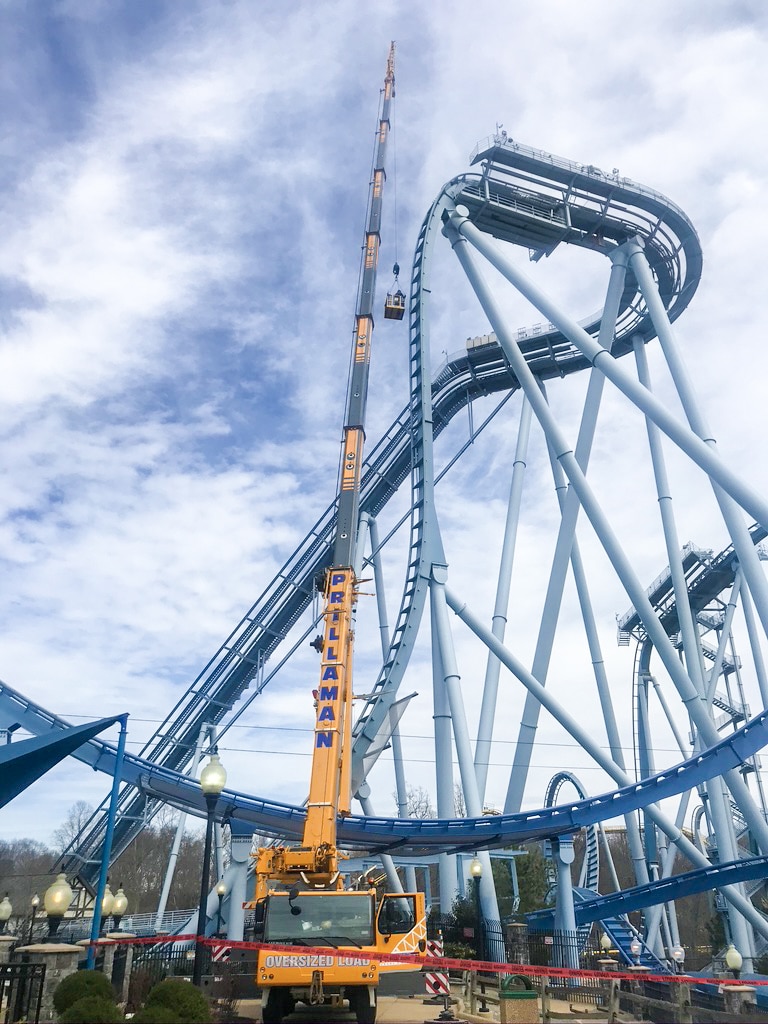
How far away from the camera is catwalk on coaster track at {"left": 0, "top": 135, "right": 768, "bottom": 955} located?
57.6 feet

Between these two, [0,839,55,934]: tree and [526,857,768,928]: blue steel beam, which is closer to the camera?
[526,857,768,928]: blue steel beam

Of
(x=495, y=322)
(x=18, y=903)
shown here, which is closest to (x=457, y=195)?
(x=495, y=322)

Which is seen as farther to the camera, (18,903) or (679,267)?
(18,903)

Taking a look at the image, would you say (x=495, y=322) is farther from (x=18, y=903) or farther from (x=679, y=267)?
(x=18, y=903)

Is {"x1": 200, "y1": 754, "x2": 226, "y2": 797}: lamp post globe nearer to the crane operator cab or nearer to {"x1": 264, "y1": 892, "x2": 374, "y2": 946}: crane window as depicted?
{"x1": 264, "y1": 892, "x2": 374, "y2": 946}: crane window

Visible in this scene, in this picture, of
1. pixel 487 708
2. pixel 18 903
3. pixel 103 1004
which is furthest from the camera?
pixel 18 903

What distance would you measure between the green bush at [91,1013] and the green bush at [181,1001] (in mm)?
356

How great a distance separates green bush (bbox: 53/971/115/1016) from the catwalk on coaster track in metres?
9.39

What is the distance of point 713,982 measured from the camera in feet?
45.1

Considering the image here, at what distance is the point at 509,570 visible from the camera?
23375 millimetres

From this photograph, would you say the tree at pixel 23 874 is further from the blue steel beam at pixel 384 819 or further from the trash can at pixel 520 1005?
the trash can at pixel 520 1005

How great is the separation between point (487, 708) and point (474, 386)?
12060mm

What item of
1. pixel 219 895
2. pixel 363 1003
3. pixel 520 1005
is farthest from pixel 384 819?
pixel 363 1003

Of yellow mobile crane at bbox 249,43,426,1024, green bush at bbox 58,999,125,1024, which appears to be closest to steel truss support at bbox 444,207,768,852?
yellow mobile crane at bbox 249,43,426,1024
